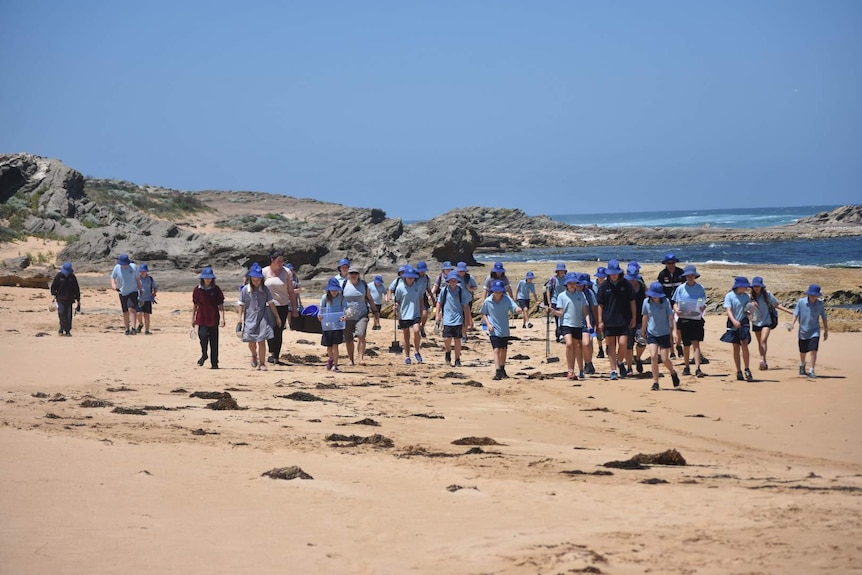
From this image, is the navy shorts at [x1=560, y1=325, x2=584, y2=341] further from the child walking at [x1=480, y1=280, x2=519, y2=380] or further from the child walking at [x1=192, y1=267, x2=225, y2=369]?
the child walking at [x1=192, y1=267, x2=225, y2=369]

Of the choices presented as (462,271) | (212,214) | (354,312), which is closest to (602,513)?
(354,312)

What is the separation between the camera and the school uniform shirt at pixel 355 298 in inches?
654

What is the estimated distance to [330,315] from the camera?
15906 millimetres

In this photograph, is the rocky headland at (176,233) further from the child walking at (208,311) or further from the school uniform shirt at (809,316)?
the school uniform shirt at (809,316)

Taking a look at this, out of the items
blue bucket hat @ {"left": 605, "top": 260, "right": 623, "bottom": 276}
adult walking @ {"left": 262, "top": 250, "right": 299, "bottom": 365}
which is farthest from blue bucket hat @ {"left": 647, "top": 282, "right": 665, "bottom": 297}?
adult walking @ {"left": 262, "top": 250, "right": 299, "bottom": 365}

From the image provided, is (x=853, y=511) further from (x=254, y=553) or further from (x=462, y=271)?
(x=462, y=271)

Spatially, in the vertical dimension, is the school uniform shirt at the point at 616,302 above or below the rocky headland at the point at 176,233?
below

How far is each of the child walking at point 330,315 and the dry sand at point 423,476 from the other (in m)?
0.74

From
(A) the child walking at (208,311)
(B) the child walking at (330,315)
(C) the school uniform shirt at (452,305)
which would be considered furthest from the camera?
(C) the school uniform shirt at (452,305)

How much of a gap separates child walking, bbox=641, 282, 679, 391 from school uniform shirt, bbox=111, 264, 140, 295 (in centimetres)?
1031

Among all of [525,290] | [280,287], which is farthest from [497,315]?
[525,290]

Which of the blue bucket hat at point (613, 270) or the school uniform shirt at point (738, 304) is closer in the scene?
the school uniform shirt at point (738, 304)

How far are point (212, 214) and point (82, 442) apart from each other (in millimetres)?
69440

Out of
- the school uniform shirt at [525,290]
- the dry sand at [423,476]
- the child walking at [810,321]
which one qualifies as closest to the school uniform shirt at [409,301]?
the dry sand at [423,476]
